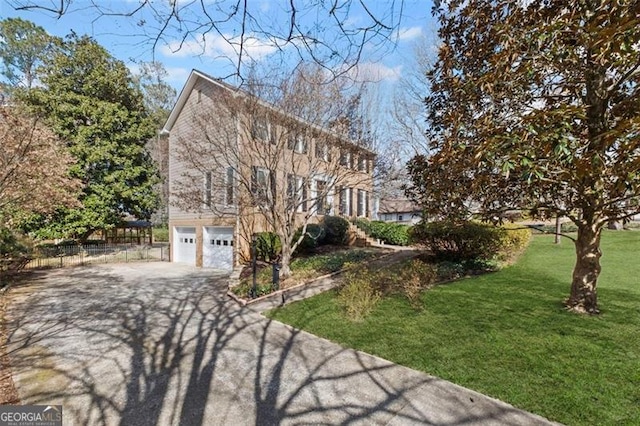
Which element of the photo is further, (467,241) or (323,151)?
(323,151)

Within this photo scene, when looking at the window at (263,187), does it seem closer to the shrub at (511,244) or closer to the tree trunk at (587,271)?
the shrub at (511,244)

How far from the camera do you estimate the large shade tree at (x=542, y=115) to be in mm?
3535

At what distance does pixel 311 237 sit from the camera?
15.2 meters

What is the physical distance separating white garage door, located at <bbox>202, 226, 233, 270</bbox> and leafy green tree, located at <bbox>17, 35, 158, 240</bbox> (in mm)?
7879

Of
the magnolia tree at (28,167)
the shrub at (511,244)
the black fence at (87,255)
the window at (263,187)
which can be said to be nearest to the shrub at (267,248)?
the window at (263,187)

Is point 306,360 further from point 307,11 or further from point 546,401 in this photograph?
point 307,11

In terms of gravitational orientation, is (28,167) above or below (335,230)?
above

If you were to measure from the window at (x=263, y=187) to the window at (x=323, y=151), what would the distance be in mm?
1956

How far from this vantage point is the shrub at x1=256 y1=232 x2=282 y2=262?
14.0m

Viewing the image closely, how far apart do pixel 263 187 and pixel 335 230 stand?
21.5ft

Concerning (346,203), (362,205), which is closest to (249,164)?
(346,203)

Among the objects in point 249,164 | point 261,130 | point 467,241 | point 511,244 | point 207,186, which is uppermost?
point 261,130

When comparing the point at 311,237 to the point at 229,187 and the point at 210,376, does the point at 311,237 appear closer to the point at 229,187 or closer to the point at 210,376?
the point at 229,187

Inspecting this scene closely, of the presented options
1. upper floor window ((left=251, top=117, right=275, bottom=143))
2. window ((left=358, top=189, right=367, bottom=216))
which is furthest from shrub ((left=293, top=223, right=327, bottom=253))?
upper floor window ((left=251, top=117, right=275, bottom=143))
